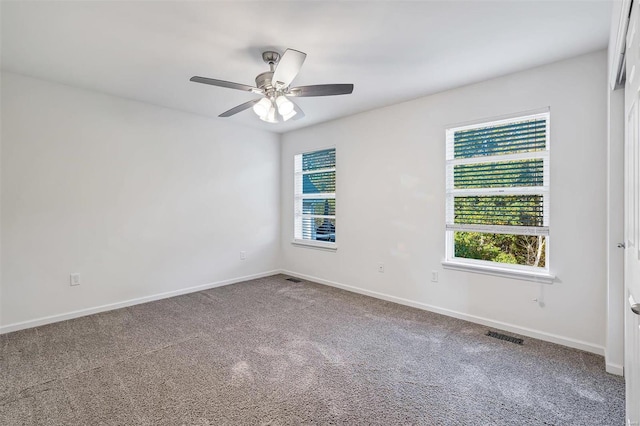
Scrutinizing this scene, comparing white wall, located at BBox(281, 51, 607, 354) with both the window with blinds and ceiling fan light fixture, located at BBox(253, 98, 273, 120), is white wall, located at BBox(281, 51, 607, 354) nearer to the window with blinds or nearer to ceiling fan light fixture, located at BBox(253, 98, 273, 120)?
the window with blinds

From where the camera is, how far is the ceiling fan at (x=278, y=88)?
2.19m

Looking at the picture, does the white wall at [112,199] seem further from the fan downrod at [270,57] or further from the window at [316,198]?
the fan downrod at [270,57]

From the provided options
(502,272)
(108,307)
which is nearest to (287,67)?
(502,272)

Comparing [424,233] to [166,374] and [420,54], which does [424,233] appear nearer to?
[420,54]

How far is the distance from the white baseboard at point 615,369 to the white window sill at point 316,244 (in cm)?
304

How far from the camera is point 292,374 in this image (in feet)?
7.29

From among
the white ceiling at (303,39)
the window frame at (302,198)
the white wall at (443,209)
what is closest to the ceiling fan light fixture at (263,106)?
the white ceiling at (303,39)

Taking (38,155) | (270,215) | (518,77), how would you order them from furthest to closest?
(270,215) < (38,155) < (518,77)

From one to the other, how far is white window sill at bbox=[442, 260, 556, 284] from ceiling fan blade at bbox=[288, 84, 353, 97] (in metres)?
2.20

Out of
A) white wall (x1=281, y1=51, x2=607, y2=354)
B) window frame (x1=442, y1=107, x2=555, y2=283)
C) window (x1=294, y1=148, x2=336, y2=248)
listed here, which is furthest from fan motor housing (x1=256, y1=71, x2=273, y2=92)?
window (x1=294, y1=148, x2=336, y2=248)

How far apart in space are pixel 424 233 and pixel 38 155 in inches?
166

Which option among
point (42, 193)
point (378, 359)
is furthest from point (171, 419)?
point (42, 193)

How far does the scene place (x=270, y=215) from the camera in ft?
17.4

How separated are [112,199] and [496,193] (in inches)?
168
